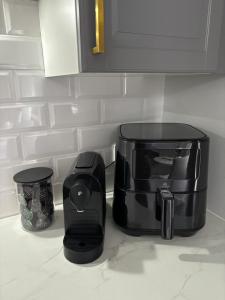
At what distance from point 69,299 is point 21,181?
33 centimetres

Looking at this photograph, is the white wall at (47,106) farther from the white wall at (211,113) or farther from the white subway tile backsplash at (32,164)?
the white wall at (211,113)

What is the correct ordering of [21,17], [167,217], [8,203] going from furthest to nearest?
[8,203] → [21,17] → [167,217]

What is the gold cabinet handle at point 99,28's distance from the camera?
46 centimetres

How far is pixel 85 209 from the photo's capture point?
652mm

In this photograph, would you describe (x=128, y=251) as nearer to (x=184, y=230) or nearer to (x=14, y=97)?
(x=184, y=230)

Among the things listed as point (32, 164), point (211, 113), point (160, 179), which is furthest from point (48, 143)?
point (211, 113)

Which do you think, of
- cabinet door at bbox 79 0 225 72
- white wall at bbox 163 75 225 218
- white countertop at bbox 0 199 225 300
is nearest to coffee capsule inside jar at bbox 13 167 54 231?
white countertop at bbox 0 199 225 300

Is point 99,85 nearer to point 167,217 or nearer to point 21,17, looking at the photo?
point 21,17

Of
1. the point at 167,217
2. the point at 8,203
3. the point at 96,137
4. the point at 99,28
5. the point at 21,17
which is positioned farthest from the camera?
the point at 96,137

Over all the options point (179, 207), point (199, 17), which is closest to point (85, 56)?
point (199, 17)

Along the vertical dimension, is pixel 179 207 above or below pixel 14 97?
below

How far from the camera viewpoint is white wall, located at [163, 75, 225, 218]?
774 millimetres

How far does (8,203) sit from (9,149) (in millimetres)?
185

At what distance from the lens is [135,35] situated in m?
0.53
